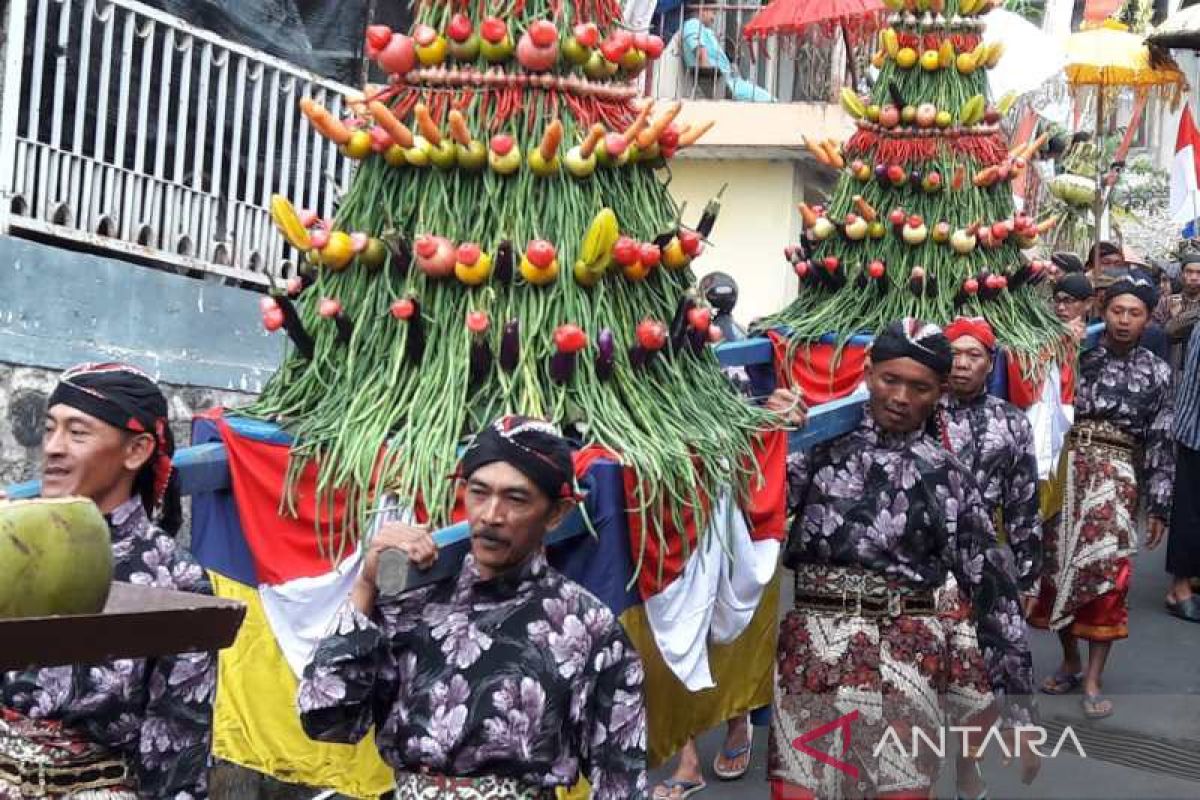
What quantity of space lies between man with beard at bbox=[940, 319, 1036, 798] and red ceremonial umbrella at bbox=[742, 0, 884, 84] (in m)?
4.55

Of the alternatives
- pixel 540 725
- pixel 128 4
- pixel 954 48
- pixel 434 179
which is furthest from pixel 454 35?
pixel 954 48

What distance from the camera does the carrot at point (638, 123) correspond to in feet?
14.8

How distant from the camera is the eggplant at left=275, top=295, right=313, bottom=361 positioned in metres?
4.43

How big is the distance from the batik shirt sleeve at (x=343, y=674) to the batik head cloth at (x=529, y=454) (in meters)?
0.37

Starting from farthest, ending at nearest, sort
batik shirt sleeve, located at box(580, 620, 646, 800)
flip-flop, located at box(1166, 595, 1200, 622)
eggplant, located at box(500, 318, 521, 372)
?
flip-flop, located at box(1166, 595, 1200, 622) < eggplant, located at box(500, 318, 521, 372) < batik shirt sleeve, located at box(580, 620, 646, 800)

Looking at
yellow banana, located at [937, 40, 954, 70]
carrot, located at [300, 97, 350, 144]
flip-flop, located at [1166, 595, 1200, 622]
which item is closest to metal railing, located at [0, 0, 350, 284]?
carrot, located at [300, 97, 350, 144]

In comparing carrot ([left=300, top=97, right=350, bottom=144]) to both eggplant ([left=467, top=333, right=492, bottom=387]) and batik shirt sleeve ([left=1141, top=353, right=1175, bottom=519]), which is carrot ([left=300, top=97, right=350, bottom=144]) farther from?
batik shirt sleeve ([left=1141, top=353, right=1175, bottom=519])

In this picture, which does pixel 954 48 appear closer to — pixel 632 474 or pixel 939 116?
pixel 939 116

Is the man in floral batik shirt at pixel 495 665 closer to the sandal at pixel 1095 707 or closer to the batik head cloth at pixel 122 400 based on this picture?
the batik head cloth at pixel 122 400

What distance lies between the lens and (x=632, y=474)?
13.5 feet

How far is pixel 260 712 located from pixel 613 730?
1.40 metres

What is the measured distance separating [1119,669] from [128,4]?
575 cm

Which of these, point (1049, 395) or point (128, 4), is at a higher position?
point (128, 4)

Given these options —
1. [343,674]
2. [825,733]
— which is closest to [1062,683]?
[825,733]
